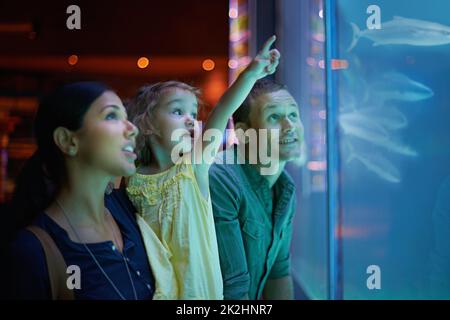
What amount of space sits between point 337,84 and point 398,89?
22 centimetres

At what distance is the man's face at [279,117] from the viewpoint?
217cm

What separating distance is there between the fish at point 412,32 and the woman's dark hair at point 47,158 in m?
1.02

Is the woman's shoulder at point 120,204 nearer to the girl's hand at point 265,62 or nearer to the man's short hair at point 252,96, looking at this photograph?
the man's short hair at point 252,96

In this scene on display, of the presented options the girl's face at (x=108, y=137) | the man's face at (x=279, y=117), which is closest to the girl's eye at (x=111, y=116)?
the girl's face at (x=108, y=137)

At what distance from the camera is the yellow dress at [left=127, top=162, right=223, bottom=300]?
6.56 ft

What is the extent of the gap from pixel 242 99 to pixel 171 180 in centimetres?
34

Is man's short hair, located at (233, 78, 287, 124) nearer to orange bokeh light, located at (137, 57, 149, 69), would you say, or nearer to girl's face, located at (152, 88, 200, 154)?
girl's face, located at (152, 88, 200, 154)

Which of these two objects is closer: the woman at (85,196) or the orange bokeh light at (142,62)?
the woman at (85,196)

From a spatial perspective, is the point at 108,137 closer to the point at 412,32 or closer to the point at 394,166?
the point at 394,166

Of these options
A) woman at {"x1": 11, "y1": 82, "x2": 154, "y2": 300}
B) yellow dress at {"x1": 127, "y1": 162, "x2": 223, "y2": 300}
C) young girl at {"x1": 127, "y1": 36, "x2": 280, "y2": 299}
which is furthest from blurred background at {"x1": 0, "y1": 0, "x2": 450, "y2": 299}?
yellow dress at {"x1": 127, "y1": 162, "x2": 223, "y2": 300}

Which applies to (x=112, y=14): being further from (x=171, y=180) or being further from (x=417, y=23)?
(x=417, y=23)
